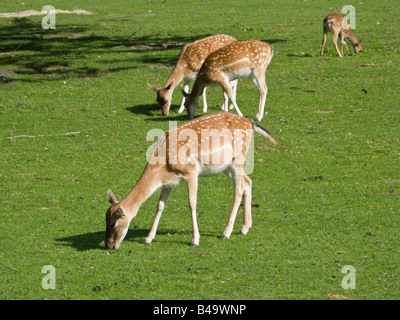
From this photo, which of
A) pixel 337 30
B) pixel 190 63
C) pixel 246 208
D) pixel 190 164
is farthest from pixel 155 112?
pixel 337 30

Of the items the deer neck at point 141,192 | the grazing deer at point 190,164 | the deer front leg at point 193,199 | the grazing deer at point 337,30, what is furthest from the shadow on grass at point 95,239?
the grazing deer at point 337,30

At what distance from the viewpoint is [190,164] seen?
27.9ft

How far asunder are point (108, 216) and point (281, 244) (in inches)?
87.6

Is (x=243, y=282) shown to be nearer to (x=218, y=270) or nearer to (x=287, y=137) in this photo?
(x=218, y=270)

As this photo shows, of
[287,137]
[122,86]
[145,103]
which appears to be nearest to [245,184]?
[287,137]

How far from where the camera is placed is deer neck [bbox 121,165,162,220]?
8.35m

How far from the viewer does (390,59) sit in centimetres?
1819

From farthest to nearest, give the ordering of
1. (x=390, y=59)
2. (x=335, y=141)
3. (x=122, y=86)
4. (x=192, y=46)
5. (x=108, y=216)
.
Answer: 1. (x=390, y=59)
2. (x=122, y=86)
3. (x=192, y=46)
4. (x=335, y=141)
5. (x=108, y=216)

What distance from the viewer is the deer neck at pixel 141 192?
27.4ft

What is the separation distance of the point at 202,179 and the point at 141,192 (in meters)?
3.12

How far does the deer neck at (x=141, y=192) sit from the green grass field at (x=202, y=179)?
A: 57cm

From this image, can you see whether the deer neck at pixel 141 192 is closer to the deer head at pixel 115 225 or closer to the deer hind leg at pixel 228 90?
the deer head at pixel 115 225

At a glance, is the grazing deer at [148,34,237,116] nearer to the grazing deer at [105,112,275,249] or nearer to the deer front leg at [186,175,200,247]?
the grazing deer at [105,112,275,249]

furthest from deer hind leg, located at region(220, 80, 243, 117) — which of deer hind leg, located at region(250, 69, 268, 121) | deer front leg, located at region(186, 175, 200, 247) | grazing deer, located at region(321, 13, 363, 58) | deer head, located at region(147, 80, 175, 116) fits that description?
grazing deer, located at region(321, 13, 363, 58)
